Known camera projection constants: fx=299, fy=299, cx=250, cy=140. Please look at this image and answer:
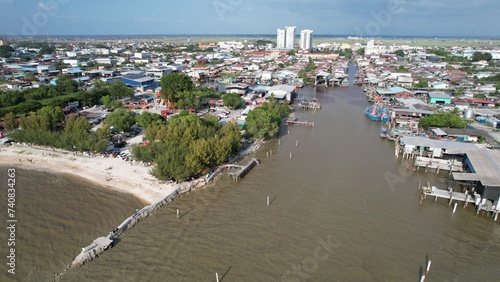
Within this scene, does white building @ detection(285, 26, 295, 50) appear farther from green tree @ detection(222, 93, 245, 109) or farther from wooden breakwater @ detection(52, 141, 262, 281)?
wooden breakwater @ detection(52, 141, 262, 281)

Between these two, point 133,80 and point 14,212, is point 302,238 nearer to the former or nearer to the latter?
point 14,212

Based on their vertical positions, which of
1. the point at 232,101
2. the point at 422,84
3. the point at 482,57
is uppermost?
the point at 482,57

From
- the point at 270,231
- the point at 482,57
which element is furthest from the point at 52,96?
the point at 482,57

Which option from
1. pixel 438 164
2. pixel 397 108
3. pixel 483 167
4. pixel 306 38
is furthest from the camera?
pixel 306 38

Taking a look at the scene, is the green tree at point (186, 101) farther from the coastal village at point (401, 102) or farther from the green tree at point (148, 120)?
the green tree at point (148, 120)

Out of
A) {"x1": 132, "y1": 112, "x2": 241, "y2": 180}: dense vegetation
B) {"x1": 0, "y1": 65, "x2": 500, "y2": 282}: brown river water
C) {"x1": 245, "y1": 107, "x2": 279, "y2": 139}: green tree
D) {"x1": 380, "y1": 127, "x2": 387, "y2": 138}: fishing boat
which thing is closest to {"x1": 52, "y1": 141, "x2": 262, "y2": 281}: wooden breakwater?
{"x1": 0, "y1": 65, "x2": 500, "y2": 282}: brown river water

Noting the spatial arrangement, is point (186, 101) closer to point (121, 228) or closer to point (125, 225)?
point (125, 225)

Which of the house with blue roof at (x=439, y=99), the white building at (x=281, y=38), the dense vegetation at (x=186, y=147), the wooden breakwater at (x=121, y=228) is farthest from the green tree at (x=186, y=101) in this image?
the white building at (x=281, y=38)
